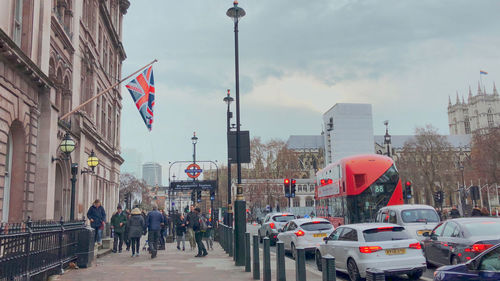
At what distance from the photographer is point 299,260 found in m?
7.59

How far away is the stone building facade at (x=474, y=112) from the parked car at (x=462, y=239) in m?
145

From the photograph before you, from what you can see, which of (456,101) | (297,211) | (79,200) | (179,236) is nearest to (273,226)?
(179,236)

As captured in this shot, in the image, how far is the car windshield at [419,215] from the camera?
594 inches

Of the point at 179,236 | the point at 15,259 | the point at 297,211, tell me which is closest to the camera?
the point at 15,259

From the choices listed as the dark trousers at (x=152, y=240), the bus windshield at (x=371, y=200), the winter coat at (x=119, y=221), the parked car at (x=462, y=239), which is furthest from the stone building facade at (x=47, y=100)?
the bus windshield at (x=371, y=200)

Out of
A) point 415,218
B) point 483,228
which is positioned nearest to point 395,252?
point 483,228

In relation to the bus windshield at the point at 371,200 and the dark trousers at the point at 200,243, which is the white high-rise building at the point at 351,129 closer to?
the bus windshield at the point at 371,200

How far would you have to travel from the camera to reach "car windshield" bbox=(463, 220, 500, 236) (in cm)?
1063

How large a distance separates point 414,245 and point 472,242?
127 centimetres

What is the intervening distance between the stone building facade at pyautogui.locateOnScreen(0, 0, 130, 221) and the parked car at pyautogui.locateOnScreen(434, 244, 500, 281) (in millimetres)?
12331

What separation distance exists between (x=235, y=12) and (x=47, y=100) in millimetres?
8074

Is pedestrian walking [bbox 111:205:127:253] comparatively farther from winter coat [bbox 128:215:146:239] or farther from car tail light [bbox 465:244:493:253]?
car tail light [bbox 465:244:493:253]

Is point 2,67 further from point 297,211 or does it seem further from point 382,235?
point 297,211

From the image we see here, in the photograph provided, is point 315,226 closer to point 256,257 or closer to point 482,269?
point 256,257
